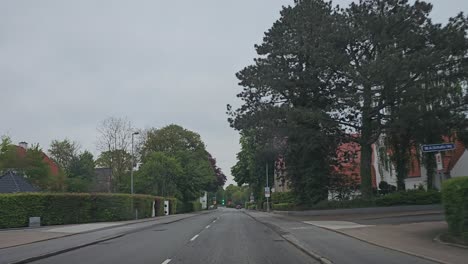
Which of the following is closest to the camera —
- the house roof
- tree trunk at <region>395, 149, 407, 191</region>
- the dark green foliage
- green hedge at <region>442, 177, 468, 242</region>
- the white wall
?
green hedge at <region>442, 177, 468, 242</region>

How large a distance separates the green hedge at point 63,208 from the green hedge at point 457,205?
29309 millimetres

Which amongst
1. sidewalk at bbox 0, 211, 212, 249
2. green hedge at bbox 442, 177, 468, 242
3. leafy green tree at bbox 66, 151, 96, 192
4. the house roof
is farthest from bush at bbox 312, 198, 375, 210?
leafy green tree at bbox 66, 151, 96, 192

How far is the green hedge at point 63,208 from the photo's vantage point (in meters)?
34.2

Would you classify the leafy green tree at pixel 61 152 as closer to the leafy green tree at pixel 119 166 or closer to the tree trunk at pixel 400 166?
the leafy green tree at pixel 119 166

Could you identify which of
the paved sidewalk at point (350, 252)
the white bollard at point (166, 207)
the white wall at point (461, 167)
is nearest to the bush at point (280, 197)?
the white bollard at point (166, 207)

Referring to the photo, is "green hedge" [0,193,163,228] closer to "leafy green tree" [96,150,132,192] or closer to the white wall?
"leafy green tree" [96,150,132,192]

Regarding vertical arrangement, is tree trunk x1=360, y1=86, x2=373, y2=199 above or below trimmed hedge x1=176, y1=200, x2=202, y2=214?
above

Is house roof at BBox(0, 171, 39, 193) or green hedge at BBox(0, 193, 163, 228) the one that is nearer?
green hedge at BBox(0, 193, 163, 228)

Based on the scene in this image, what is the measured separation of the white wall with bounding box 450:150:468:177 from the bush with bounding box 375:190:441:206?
34.0ft

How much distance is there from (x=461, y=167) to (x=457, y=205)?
3709 centimetres

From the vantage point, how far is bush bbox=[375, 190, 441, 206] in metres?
38.4

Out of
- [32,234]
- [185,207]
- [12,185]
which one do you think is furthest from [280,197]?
[32,234]

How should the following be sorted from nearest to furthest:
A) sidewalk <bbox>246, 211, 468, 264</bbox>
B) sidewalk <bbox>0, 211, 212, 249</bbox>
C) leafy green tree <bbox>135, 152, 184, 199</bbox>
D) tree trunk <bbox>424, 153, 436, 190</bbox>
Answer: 1. sidewalk <bbox>246, 211, 468, 264</bbox>
2. sidewalk <bbox>0, 211, 212, 249</bbox>
3. tree trunk <bbox>424, 153, 436, 190</bbox>
4. leafy green tree <bbox>135, 152, 184, 199</bbox>

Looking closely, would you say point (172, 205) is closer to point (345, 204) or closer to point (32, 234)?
point (345, 204)
